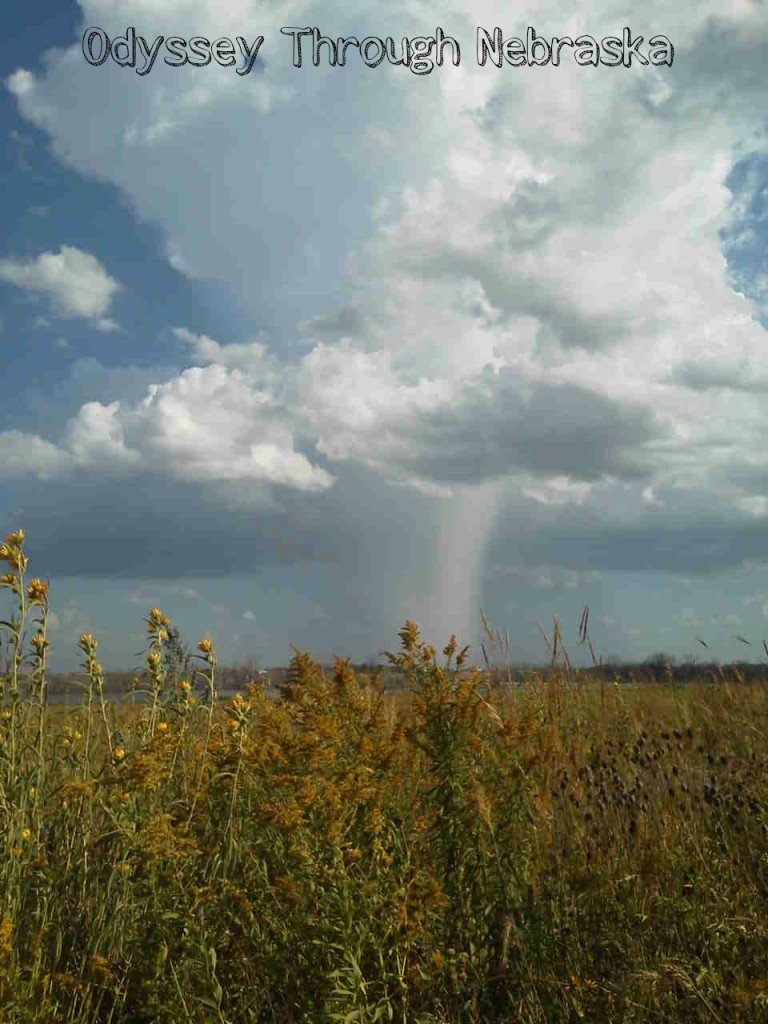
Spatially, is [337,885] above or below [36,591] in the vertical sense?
below

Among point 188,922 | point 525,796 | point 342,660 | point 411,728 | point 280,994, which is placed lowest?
point 280,994

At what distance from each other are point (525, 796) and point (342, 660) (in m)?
0.91

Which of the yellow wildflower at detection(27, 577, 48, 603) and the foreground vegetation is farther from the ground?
the yellow wildflower at detection(27, 577, 48, 603)

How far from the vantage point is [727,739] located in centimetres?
738

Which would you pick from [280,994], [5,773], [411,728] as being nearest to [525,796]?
[411,728]

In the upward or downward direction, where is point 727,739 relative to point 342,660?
downward

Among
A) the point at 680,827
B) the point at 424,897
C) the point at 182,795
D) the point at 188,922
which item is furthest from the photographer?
the point at 680,827

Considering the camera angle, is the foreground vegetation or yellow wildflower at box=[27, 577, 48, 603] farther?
yellow wildflower at box=[27, 577, 48, 603]

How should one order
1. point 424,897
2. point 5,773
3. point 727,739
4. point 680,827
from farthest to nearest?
point 727,739
point 680,827
point 5,773
point 424,897

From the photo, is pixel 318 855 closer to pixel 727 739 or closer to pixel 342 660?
pixel 342 660

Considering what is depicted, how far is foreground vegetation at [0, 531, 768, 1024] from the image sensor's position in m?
2.97

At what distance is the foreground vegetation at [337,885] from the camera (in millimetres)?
2971

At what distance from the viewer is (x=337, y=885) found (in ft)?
9.61

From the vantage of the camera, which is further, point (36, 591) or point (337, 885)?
point (36, 591)
